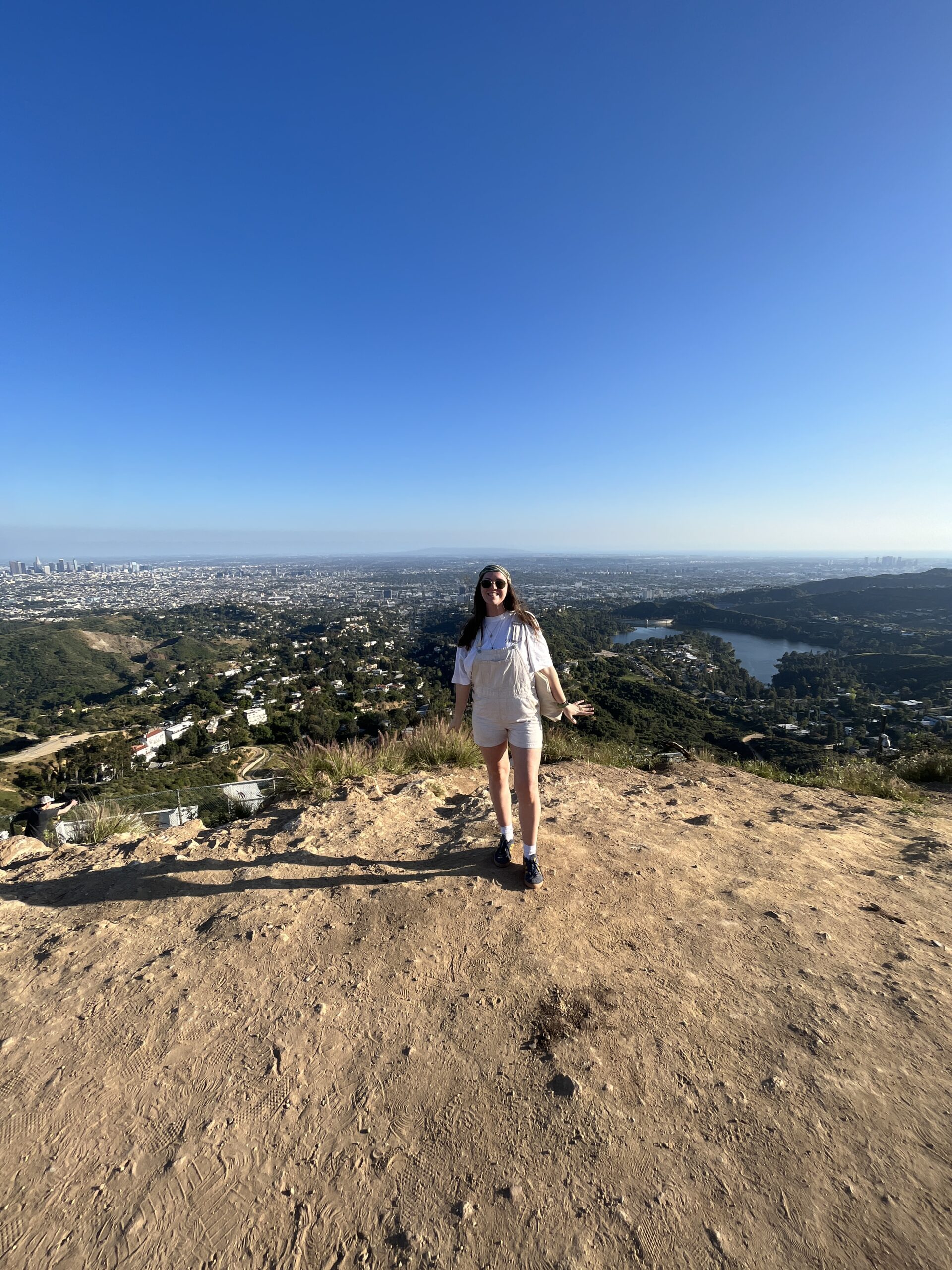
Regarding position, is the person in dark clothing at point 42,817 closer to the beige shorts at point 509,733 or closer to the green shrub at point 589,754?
the beige shorts at point 509,733

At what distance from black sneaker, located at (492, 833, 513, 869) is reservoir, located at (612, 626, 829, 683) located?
28.9m

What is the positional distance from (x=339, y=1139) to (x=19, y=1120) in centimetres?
125

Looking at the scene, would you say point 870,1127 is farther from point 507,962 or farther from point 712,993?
point 507,962

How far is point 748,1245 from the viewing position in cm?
134

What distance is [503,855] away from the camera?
3.39 metres

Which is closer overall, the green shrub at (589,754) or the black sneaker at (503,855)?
the black sneaker at (503,855)

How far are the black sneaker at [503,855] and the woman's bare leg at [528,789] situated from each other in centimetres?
28

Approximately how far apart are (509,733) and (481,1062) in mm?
1644

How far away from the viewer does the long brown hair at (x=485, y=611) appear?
3.24 meters

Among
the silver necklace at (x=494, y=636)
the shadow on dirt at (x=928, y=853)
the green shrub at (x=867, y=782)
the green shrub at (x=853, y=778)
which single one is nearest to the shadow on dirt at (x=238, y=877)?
the silver necklace at (x=494, y=636)

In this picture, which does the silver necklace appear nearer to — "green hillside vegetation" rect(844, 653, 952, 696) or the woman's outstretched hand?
the woman's outstretched hand

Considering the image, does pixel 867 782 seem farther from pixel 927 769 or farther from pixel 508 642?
pixel 508 642

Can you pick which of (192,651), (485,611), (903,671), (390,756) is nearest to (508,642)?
(485,611)

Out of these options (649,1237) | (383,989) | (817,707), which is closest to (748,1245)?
(649,1237)
